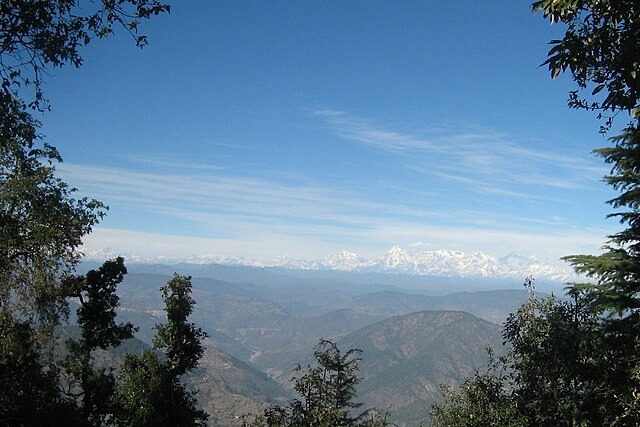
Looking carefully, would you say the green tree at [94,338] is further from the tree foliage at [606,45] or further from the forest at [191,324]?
the tree foliage at [606,45]

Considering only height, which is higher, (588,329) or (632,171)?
(632,171)

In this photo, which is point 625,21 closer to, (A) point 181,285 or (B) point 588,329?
(B) point 588,329

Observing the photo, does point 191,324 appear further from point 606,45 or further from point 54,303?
point 606,45

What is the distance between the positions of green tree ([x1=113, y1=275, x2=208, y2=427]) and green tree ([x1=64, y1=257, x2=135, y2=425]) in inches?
41.5

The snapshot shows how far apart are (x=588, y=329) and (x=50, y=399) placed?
2392 cm

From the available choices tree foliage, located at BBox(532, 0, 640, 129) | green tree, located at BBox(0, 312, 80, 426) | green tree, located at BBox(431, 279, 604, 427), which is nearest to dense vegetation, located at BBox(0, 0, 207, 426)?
green tree, located at BBox(0, 312, 80, 426)

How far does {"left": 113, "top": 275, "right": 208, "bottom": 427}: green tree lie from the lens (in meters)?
23.1

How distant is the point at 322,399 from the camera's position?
24.2 meters

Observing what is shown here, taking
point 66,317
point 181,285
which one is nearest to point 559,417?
point 66,317

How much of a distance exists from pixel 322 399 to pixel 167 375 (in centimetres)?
900

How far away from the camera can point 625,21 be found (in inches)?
311

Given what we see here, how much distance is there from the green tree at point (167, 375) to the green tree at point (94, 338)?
1.05 metres

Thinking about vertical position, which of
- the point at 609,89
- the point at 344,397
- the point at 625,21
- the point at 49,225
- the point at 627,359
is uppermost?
the point at 625,21

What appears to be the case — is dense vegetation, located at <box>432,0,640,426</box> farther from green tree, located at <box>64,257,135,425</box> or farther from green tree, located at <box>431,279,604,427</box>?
green tree, located at <box>64,257,135,425</box>
